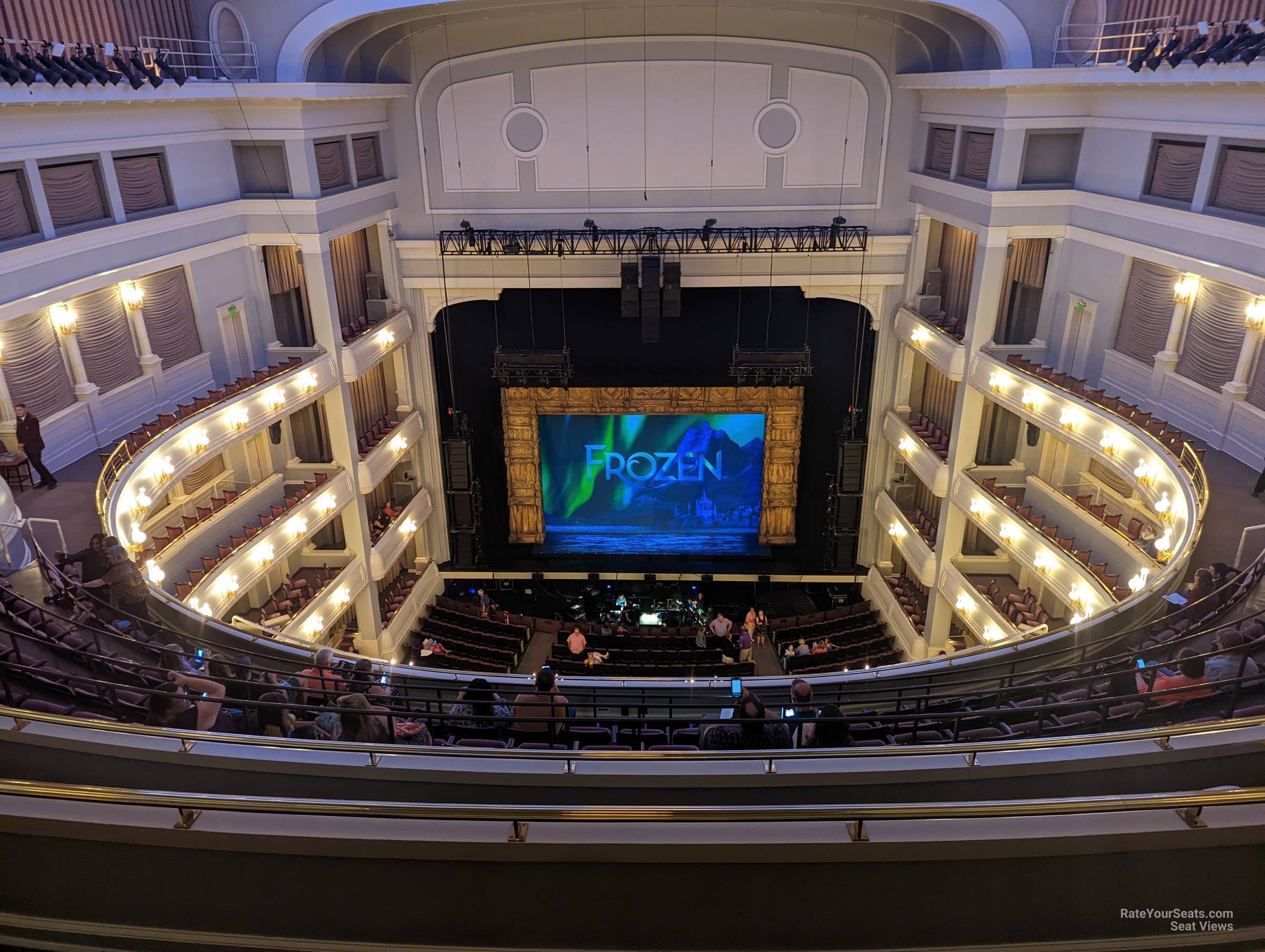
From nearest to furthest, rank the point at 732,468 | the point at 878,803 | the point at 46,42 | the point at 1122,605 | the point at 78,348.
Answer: the point at 878,803, the point at 1122,605, the point at 46,42, the point at 78,348, the point at 732,468

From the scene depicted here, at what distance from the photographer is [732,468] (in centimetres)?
1864

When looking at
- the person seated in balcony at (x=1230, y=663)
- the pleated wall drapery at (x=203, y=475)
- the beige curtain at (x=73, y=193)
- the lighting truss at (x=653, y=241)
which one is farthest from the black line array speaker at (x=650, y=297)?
the person seated in balcony at (x=1230, y=663)

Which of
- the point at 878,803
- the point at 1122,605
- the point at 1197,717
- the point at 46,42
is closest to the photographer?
the point at 878,803

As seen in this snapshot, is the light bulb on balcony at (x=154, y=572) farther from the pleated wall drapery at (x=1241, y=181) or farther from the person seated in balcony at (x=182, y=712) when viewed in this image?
the person seated in balcony at (x=182, y=712)

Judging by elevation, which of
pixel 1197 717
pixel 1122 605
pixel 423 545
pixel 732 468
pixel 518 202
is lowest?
pixel 423 545

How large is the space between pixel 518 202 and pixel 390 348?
12.8 ft

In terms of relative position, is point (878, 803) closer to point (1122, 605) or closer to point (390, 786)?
point (390, 786)

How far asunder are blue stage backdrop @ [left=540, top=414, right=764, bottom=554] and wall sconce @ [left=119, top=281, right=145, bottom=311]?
8070 millimetres

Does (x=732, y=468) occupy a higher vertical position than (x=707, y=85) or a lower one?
lower

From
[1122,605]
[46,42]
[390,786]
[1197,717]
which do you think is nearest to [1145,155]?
[1122,605]

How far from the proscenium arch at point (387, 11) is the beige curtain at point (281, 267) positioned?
112 inches

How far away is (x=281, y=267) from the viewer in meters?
15.0

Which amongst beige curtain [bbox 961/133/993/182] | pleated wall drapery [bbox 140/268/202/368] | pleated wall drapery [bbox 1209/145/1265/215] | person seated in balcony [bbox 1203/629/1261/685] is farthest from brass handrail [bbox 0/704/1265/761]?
beige curtain [bbox 961/133/993/182]

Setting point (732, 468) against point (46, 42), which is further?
point (732, 468)
